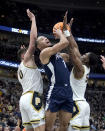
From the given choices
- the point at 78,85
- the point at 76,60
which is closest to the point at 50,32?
the point at 78,85

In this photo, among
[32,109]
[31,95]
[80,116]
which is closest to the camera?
[32,109]

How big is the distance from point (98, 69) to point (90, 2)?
6801 millimetres

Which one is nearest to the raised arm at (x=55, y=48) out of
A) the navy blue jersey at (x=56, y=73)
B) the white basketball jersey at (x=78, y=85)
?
the navy blue jersey at (x=56, y=73)

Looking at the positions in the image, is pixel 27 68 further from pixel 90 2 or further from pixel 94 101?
pixel 90 2

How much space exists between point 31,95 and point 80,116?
103cm

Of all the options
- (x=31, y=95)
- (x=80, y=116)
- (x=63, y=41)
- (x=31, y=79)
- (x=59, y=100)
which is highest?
(x=63, y=41)

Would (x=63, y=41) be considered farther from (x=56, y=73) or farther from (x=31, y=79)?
(x=31, y=79)

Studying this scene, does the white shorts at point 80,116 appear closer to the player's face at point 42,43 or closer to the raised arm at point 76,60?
the raised arm at point 76,60

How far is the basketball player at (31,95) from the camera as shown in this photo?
5438 mm

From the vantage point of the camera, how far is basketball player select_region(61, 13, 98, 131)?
577cm

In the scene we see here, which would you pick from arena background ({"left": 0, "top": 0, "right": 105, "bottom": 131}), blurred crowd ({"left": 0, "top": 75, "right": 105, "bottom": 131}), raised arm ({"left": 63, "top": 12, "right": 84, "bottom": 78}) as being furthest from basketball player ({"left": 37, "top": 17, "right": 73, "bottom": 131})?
arena background ({"left": 0, "top": 0, "right": 105, "bottom": 131})

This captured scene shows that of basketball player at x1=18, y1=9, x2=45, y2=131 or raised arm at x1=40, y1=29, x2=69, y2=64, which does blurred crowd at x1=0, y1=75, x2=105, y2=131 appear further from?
raised arm at x1=40, y1=29, x2=69, y2=64

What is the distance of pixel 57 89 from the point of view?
210 inches

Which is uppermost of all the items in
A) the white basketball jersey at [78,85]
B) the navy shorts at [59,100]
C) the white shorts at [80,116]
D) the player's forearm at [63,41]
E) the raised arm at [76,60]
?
the player's forearm at [63,41]
